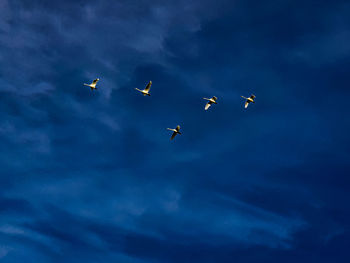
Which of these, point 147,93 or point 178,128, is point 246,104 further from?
point 147,93

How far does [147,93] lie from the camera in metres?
168

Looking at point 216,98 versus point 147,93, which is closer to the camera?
point 147,93

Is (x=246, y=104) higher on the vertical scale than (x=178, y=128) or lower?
higher

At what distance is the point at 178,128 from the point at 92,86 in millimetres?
40736

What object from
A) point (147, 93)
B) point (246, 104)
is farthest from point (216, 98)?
point (147, 93)

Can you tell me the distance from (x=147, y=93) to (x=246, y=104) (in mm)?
44964

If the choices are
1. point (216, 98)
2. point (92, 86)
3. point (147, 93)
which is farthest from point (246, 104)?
point (92, 86)

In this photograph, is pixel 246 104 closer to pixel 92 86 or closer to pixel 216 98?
pixel 216 98

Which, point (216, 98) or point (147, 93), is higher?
point (216, 98)

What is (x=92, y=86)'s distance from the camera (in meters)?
173

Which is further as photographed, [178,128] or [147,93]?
[178,128]

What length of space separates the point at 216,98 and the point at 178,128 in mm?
20962

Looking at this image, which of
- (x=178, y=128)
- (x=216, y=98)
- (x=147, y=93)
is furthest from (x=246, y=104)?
(x=147, y=93)

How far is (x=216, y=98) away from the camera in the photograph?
591ft
